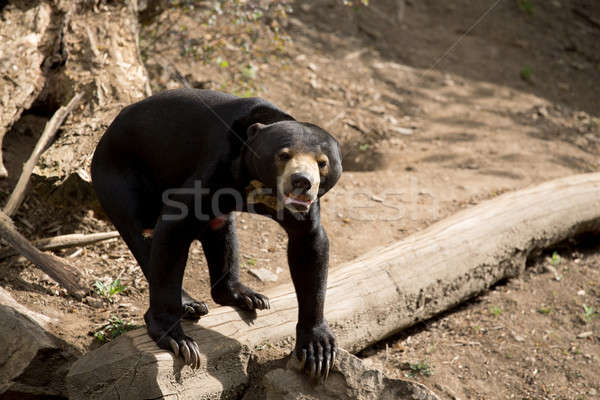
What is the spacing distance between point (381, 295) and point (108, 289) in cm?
166

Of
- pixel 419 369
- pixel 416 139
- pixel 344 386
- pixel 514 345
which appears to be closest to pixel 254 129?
pixel 344 386

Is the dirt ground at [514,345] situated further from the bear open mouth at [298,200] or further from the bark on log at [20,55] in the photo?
the bark on log at [20,55]

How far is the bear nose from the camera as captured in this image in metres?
2.58

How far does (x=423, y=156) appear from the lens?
21.1 feet

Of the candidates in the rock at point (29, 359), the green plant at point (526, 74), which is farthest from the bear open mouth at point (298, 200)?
the green plant at point (526, 74)

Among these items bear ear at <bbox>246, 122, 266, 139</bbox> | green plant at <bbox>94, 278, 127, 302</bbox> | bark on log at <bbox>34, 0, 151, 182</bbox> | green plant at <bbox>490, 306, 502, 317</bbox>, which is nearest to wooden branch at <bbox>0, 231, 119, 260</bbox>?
green plant at <bbox>94, 278, 127, 302</bbox>

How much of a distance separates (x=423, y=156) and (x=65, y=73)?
11.2 feet

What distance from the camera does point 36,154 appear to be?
4371 mm

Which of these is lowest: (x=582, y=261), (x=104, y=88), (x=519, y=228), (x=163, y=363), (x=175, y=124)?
(x=582, y=261)

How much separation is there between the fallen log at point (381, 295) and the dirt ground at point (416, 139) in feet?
0.77

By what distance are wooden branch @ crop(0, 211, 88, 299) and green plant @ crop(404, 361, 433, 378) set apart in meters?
1.97

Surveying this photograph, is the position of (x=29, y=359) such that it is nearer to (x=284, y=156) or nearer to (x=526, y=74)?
(x=284, y=156)

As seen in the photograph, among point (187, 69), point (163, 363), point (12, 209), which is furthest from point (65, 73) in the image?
point (163, 363)

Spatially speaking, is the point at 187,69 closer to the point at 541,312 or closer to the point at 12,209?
the point at 12,209
